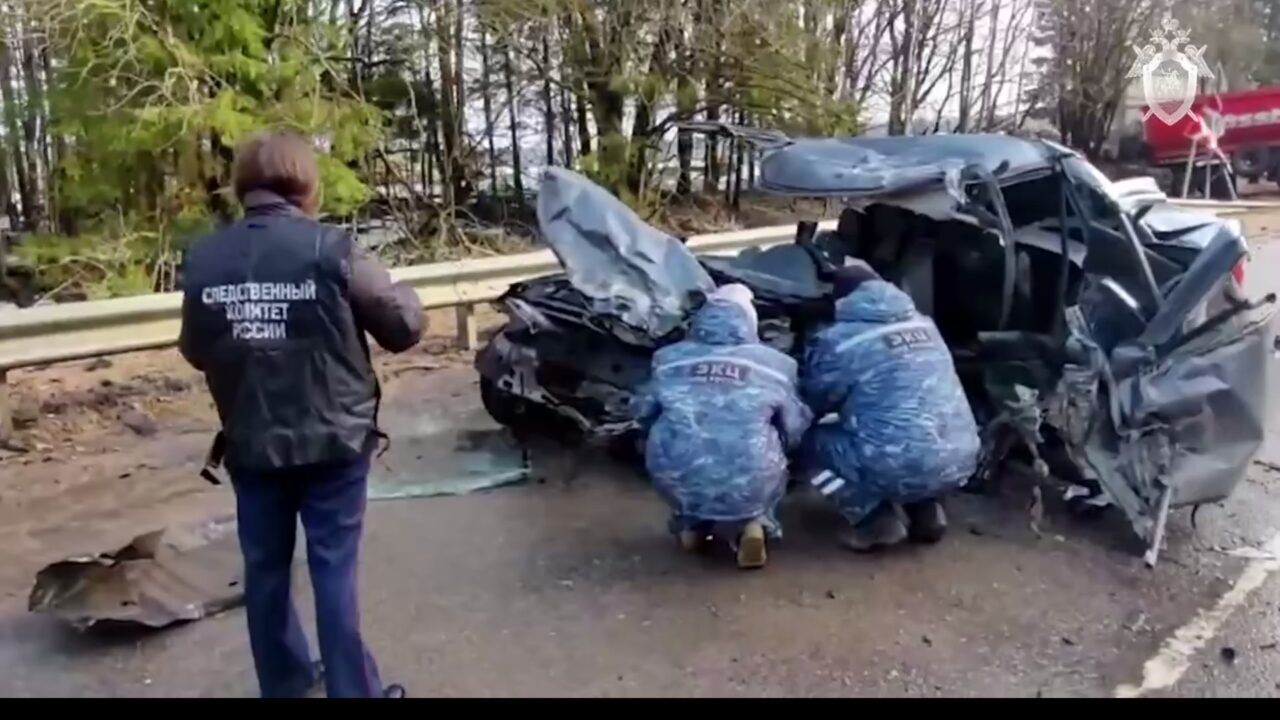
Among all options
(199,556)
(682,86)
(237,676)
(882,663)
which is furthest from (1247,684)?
(682,86)

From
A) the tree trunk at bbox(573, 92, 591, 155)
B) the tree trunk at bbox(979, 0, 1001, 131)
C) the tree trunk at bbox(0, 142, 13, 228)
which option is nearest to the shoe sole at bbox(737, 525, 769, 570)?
the tree trunk at bbox(0, 142, 13, 228)

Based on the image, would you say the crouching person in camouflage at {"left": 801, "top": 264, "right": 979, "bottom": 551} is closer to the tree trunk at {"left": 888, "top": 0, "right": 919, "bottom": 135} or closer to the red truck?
the tree trunk at {"left": 888, "top": 0, "right": 919, "bottom": 135}

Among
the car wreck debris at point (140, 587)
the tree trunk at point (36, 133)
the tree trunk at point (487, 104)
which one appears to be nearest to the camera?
the car wreck debris at point (140, 587)

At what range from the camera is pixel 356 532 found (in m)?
3.40

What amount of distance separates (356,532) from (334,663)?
36cm

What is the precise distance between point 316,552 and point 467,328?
17.6 feet

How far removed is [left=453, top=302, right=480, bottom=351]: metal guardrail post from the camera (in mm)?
8578

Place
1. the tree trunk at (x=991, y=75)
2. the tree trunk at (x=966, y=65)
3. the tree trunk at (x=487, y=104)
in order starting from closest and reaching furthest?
the tree trunk at (x=487, y=104) < the tree trunk at (x=966, y=65) < the tree trunk at (x=991, y=75)

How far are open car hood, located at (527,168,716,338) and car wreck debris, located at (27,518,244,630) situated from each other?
1917 millimetres

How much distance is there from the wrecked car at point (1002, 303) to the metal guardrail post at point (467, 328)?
2.22m

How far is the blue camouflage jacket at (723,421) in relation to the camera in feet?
14.7

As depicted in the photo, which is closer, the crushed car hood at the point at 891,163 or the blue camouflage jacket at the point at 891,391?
the blue camouflage jacket at the point at 891,391

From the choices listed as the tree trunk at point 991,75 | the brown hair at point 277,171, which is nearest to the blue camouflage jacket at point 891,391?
the brown hair at point 277,171

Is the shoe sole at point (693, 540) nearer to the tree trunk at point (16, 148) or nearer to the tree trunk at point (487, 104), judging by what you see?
the tree trunk at point (16, 148)
